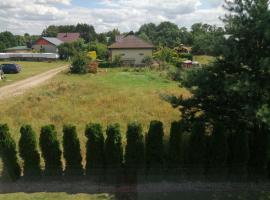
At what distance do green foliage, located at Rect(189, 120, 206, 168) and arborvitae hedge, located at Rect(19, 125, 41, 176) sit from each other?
4098 mm

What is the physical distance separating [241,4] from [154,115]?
27.7ft

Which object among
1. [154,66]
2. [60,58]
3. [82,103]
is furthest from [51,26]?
[82,103]

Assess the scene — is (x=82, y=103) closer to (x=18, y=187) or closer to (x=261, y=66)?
(x=18, y=187)

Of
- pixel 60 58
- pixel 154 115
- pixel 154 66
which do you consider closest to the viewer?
pixel 154 115

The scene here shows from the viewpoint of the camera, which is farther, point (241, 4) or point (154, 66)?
point (154, 66)

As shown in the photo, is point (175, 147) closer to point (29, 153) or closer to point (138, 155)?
point (138, 155)

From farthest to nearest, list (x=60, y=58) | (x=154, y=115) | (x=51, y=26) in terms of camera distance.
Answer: (x=51, y=26) → (x=60, y=58) → (x=154, y=115)

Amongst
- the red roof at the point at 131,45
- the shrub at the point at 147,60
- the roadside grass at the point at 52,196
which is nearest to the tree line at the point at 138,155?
the roadside grass at the point at 52,196

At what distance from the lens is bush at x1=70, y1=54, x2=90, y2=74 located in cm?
4450

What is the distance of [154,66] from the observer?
49625 millimetres

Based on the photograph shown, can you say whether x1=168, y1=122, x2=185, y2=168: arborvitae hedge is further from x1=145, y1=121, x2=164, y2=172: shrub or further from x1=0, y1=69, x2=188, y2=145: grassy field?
x1=0, y1=69, x2=188, y2=145: grassy field

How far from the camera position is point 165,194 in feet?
33.1

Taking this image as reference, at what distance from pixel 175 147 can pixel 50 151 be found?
10.9 ft

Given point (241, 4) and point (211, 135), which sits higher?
point (241, 4)
